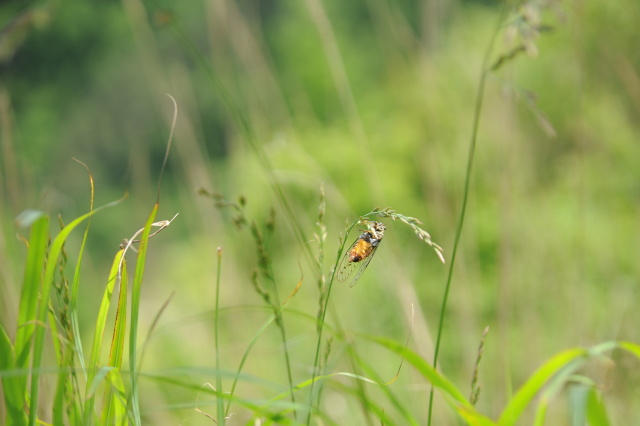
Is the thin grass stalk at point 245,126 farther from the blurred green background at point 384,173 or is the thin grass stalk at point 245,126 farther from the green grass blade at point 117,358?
the green grass blade at point 117,358

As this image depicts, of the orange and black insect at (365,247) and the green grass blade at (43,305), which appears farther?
the orange and black insect at (365,247)

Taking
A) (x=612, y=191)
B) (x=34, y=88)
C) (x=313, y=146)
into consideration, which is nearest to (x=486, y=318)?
(x=612, y=191)

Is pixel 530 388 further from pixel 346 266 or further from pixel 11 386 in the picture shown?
pixel 11 386

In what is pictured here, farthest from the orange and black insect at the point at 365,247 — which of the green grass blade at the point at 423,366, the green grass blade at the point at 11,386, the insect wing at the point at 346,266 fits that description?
the green grass blade at the point at 11,386

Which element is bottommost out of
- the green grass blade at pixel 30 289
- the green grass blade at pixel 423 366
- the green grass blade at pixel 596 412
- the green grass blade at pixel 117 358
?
the green grass blade at pixel 596 412

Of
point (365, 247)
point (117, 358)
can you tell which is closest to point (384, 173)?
point (365, 247)

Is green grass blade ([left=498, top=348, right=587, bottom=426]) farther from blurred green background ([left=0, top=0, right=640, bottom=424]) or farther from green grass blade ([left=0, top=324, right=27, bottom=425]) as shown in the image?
green grass blade ([left=0, top=324, right=27, bottom=425])

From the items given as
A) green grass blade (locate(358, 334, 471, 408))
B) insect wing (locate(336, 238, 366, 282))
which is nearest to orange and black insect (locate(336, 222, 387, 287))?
insect wing (locate(336, 238, 366, 282))

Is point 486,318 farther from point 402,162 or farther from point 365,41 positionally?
point 365,41
